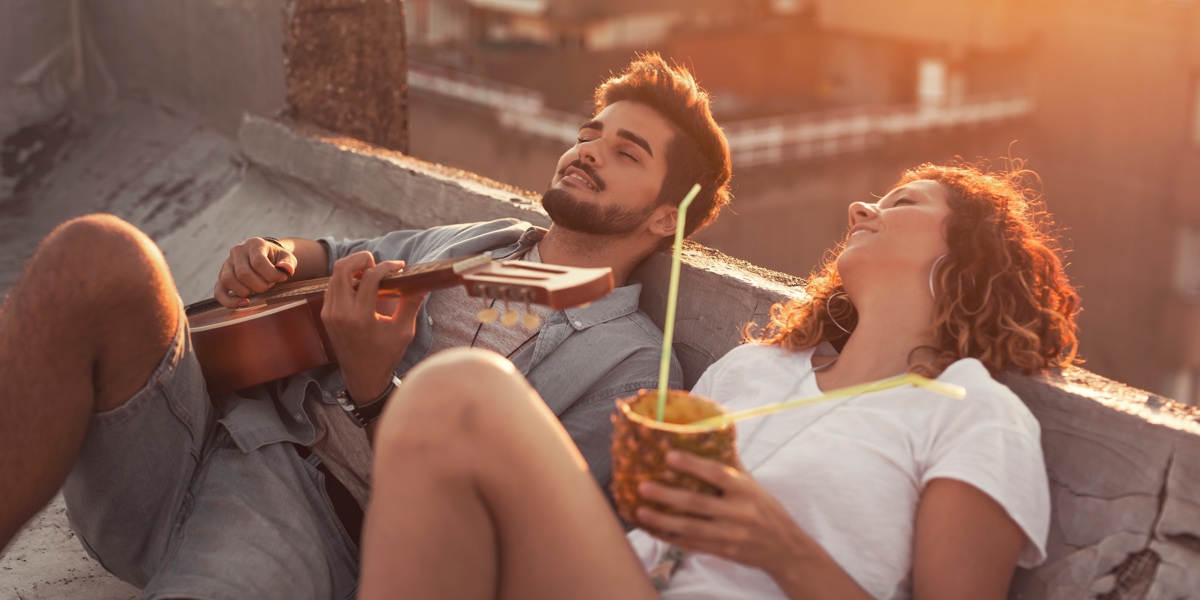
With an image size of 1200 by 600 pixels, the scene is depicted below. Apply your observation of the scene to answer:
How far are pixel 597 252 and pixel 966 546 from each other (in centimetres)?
148

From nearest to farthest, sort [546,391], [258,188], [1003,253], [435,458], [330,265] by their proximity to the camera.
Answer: [435,458] → [1003,253] → [546,391] → [330,265] → [258,188]

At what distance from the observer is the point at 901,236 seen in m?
2.28

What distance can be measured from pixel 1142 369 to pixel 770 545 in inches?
831

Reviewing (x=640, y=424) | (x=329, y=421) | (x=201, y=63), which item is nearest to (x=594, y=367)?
(x=329, y=421)

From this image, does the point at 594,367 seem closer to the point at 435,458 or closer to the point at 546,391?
the point at 546,391

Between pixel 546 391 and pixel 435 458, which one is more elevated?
pixel 435 458

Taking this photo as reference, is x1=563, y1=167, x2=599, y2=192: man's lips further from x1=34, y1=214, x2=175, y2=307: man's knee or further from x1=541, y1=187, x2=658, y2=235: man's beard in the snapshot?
x1=34, y1=214, x2=175, y2=307: man's knee

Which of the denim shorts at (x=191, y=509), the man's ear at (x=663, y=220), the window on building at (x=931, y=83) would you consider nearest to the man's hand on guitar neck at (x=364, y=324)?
the denim shorts at (x=191, y=509)

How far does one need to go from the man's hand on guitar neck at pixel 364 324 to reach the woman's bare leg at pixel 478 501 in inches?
33.1

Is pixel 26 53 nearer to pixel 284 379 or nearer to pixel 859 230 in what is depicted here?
pixel 284 379

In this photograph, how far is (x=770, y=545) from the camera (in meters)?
1.74

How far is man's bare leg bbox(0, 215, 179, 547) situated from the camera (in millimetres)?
2160

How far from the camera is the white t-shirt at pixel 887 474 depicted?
187 centimetres

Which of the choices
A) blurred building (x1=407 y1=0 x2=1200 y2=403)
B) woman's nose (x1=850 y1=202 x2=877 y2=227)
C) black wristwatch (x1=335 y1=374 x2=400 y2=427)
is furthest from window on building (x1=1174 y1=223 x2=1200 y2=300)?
black wristwatch (x1=335 y1=374 x2=400 y2=427)
